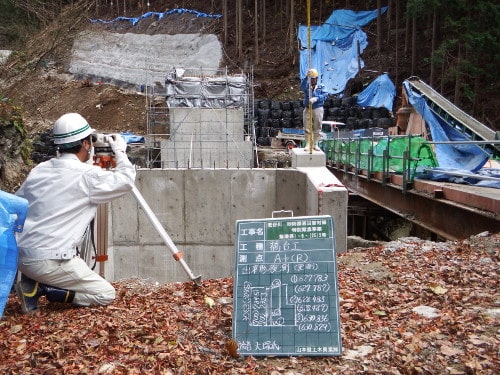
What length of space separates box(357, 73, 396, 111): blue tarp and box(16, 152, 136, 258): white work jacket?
28.3 m

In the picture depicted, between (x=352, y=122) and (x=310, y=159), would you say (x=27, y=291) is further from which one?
(x=352, y=122)

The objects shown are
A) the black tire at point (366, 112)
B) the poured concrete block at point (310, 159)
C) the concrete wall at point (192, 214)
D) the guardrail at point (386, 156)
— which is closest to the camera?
the guardrail at point (386, 156)

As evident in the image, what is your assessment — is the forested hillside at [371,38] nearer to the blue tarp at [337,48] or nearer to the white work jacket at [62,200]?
the blue tarp at [337,48]

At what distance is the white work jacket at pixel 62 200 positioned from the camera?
427 cm

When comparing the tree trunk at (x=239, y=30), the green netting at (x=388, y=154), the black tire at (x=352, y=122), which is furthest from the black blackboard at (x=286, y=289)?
the tree trunk at (x=239, y=30)

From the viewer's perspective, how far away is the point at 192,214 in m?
12.1

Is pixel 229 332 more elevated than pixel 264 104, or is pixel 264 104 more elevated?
pixel 264 104

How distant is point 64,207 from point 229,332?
1.70 metres

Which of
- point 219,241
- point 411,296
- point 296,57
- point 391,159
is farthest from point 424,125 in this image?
point 296,57

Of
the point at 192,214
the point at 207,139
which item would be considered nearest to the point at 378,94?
the point at 207,139

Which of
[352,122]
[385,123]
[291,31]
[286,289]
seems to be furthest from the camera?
[291,31]

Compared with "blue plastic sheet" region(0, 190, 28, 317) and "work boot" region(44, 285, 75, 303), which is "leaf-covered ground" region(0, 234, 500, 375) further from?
"blue plastic sheet" region(0, 190, 28, 317)

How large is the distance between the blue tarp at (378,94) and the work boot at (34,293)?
2845cm

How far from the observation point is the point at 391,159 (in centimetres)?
1274
